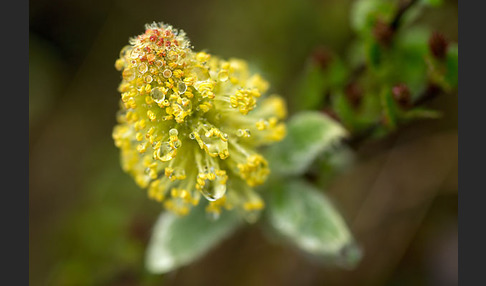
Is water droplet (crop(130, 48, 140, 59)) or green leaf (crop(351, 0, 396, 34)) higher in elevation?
green leaf (crop(351, 0, 396, 34))

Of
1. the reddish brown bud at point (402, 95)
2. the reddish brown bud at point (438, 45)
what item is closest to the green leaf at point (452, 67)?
the reddish brown bud at point (438, 45)

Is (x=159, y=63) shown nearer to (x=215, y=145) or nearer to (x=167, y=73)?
(x=167, y=73)

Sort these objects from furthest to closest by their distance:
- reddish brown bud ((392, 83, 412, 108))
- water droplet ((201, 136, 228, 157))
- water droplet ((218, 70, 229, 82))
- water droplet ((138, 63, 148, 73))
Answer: reddish brown bud ((392, 83, 412, 108))
water droplet ((218, 70, 229, 82))
water droplet ((201, 136, 228, 157))
water droplet ((138, 63, 148, 73))

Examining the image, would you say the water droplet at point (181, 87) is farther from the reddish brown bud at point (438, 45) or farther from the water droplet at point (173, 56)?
the reddish brown bud at point (438, 45)

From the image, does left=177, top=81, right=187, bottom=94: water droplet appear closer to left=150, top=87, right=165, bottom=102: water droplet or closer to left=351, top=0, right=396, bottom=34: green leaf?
left=150, top=87, right=165, bottom=102: water droplet

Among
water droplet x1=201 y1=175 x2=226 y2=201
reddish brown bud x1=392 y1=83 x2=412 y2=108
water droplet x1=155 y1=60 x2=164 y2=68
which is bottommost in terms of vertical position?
water droplet x1=201 y1=175 x2=226 y2=201

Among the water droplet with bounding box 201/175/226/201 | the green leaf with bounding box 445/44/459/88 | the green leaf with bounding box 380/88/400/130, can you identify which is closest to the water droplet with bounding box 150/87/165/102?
the water droplet with bounding box 201/175/226/201

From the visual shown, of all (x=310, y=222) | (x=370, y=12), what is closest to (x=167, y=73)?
(x=310, y=222)

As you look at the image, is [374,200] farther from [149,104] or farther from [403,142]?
[149,104]
